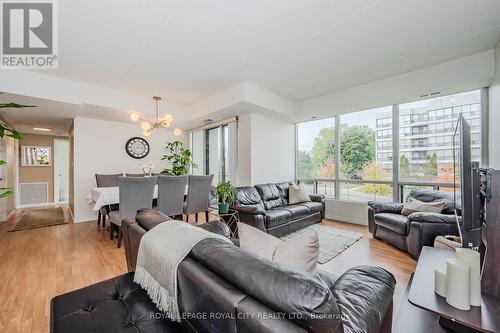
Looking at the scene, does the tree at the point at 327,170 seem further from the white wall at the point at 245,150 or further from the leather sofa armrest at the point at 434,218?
the leather sofa armrest at the point at 434,218

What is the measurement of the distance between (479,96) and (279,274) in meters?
4.33

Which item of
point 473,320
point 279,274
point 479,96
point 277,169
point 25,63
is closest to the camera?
point 279,274

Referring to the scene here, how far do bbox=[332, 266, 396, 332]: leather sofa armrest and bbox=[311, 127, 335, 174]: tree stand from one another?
3.80 metres

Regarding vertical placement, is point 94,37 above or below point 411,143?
above

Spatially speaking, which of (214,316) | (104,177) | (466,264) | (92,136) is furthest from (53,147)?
(466,264)

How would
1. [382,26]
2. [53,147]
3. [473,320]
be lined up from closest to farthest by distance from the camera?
[473,320], [382,26], [53,147]

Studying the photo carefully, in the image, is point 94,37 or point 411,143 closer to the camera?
point 94,37

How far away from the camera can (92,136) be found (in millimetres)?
4582

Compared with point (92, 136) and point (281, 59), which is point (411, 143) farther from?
point (92, 136)

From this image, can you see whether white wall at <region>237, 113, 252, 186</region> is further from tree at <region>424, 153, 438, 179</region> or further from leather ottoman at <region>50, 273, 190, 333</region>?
leather ottoman at <region>50, 273, 190, 333</region>

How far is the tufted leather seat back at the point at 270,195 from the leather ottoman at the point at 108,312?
2.83m

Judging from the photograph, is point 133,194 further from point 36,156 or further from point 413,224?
point 36,156

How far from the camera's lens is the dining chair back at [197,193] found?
11.9 ft

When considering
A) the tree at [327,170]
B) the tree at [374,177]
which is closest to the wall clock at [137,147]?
the tree at [327,170]
